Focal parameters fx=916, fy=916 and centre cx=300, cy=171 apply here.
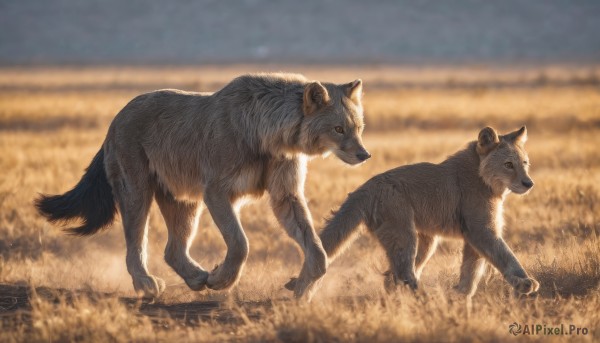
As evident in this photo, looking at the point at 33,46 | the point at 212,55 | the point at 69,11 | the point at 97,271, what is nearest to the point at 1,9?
the point at 69,11

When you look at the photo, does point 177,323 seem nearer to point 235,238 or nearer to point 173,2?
point 235,238

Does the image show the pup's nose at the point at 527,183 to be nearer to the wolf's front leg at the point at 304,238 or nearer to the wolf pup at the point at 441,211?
the wolf pup at the point at 441,211

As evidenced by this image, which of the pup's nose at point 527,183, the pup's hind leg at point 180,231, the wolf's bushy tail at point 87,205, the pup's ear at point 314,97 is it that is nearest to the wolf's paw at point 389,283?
the pup's nose at point 527,183

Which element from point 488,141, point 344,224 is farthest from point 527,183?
point 344,224

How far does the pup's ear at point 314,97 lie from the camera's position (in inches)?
305

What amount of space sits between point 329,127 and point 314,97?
29 cm

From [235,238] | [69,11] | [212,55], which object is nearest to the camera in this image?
[235,238]

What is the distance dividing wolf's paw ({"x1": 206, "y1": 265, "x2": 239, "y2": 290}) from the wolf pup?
523mm

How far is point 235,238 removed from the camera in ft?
26.6

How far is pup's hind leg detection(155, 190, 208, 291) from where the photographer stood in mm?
9125

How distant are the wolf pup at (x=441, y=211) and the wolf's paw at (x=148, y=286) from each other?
4.69 ft

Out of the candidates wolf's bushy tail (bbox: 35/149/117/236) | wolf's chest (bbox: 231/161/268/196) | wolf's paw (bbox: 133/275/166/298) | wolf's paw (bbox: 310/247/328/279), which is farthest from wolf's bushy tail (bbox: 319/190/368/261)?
wolf's bushy tail (bbox: 35/149/117/236)

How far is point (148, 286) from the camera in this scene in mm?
8695

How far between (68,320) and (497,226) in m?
3.85
